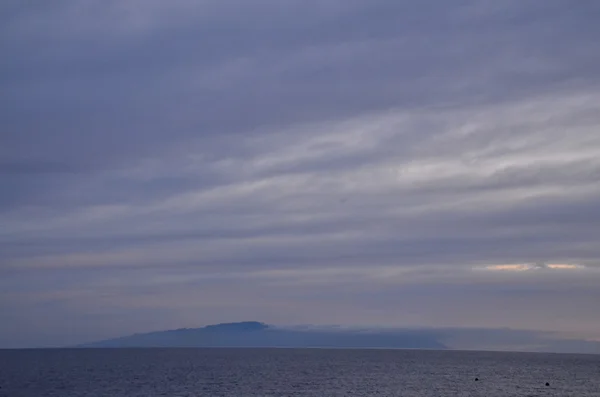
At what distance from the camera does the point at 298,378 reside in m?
127

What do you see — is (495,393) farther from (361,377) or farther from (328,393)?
(361,377)

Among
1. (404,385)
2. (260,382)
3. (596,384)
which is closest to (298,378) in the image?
(260,382)

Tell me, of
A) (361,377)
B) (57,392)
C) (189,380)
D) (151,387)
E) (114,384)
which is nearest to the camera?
(57,392)

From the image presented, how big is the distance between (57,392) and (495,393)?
59.2 m

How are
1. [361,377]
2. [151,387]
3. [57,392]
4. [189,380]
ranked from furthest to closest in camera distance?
[361,377], [189,380], [151,387], [57,392]

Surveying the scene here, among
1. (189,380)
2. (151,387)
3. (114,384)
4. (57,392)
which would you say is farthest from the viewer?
(189,380)

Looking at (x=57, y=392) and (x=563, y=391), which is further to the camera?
(x=563, y=391)

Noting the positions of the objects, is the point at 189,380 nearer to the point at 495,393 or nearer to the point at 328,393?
the point at 328,393

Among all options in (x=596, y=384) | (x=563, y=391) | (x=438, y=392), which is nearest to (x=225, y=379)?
(x=438, y=392)

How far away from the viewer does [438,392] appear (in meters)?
103

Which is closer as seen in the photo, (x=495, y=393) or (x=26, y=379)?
(x=495, y=393)

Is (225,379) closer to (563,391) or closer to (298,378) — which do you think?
(298,378)

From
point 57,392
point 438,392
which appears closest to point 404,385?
point 438,392

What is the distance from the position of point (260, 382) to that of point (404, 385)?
22.5 m
